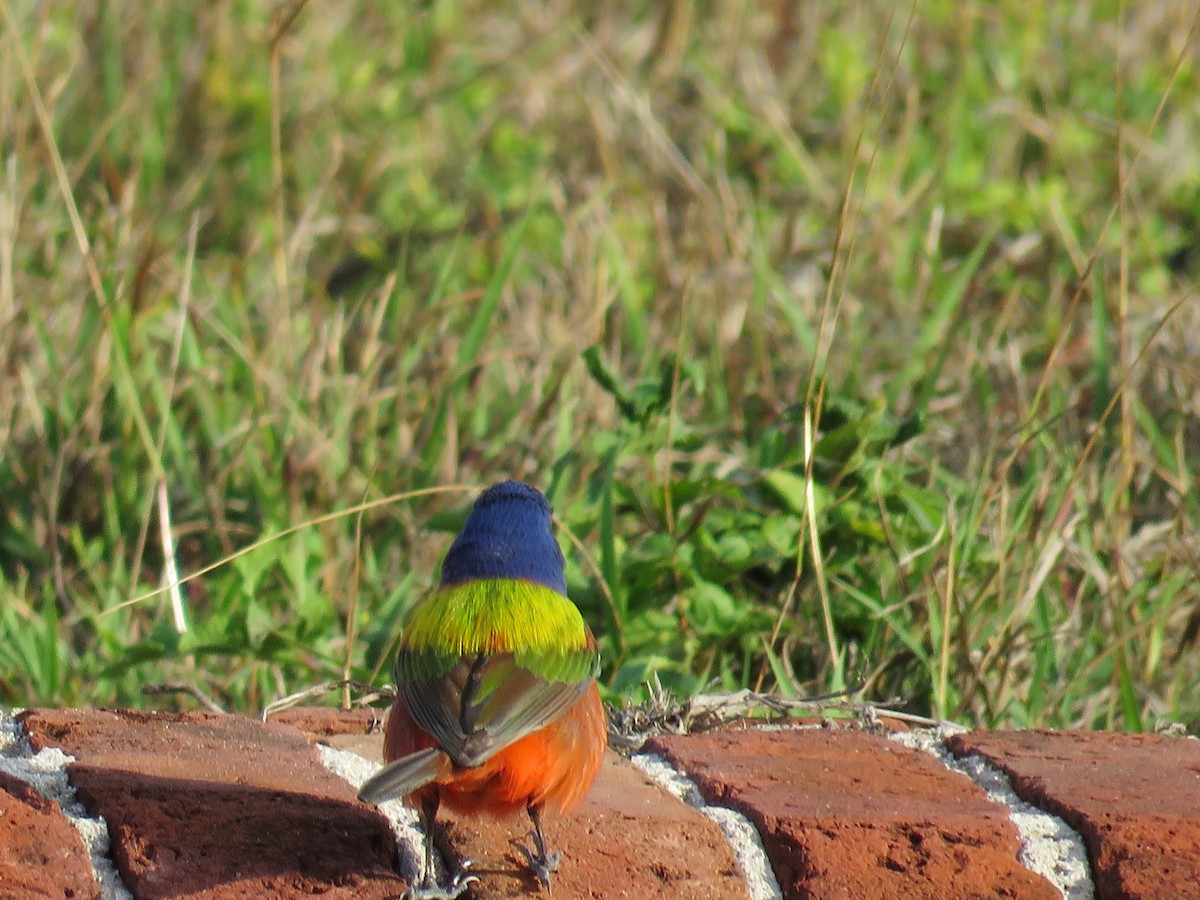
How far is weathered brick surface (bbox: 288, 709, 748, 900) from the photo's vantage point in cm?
212

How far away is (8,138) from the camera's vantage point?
484 cm

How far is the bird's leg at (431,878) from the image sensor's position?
204 centimetres

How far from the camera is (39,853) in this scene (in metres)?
1.97

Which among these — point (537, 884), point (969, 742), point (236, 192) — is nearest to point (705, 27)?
point (236, 192)

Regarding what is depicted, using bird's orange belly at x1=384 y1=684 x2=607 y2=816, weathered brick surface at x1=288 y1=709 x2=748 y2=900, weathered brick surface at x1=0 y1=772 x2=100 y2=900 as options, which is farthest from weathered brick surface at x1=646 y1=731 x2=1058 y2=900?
weathered brick surface at x1=0 y1=772 x2=100 y2=900

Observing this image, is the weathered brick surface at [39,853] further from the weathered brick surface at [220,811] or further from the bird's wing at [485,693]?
the bird's wing at [485,693]

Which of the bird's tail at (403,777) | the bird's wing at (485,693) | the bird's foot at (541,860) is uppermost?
the bird's tail at (403,777)

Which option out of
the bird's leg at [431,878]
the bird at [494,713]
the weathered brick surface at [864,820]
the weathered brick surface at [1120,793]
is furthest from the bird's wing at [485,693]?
the weathered brick surface at [1120,793]

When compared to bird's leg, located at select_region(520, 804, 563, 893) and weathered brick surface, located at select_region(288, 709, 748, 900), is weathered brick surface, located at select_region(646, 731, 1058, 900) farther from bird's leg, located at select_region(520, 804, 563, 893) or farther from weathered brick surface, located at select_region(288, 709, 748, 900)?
bird's leg, located at select_region(520, 804, 563, 893)

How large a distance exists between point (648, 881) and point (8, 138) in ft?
11.6

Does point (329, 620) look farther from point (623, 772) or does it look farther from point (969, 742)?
point (969, 742)

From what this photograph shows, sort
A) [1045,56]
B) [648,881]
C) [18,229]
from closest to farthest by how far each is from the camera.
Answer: [648,881] → [18,229] → [1045,56]

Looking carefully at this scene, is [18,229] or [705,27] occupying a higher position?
[705,27]

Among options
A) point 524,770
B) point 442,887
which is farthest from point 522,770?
point 442,887
